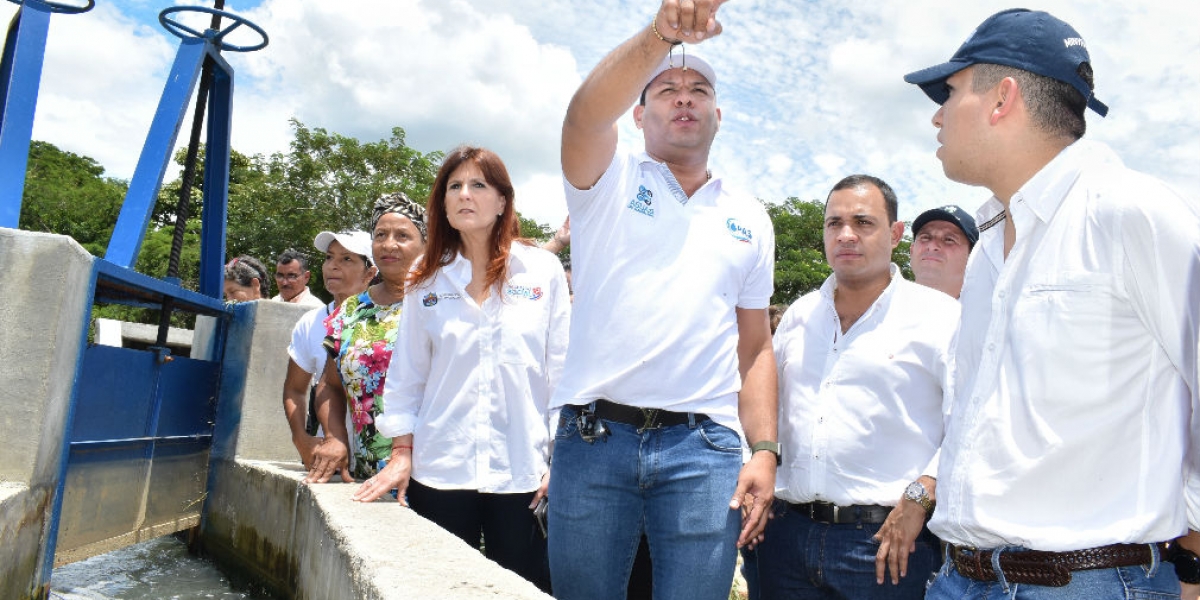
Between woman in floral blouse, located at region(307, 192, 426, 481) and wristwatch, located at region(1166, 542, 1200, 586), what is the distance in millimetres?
2746

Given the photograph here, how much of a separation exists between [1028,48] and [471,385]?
6.45ft

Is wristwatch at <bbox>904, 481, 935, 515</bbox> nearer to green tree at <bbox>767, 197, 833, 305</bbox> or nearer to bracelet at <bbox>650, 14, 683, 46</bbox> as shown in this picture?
bracelet at <bbox>650, 14, 683, 46</bbox>

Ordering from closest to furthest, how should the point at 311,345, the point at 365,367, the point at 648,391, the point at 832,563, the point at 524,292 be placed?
the point at 648,391 → the point at 832,563 → the point at 524,292 → the point at 365,367 → the point at 311,345

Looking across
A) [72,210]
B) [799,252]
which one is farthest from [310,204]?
[799,252]

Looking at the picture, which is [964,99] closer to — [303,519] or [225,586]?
[303,519]

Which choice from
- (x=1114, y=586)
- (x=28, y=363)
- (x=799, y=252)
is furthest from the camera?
(x=799, y=252)

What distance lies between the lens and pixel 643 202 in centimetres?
246

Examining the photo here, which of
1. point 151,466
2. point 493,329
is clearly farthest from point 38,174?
point 493,329

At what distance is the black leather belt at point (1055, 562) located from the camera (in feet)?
5.35

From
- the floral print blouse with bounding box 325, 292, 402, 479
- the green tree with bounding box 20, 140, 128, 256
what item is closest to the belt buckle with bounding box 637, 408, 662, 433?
the floral print blouse with bounding box 325, 292, 402, 479

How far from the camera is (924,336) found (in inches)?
114

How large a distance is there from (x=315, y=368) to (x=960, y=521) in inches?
131

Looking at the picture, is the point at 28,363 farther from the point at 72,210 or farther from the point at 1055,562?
the point at 72,210

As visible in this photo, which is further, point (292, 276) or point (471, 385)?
point (292, 276)
